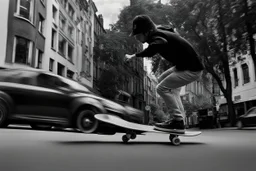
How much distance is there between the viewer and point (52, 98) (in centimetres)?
172

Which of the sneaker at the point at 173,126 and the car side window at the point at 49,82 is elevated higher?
the car side window at the point at 49,82

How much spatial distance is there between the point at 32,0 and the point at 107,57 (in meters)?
0.69

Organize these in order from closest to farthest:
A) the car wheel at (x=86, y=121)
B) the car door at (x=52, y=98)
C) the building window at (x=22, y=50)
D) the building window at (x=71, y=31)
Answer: the building window at (x=22, y=50) → the car door at (x=52, y=98) → the car wheel at (x=86, y=121) → the building window at (x=71, y=31)

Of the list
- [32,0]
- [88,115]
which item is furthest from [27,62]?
[88,115]

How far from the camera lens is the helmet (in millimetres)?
1704

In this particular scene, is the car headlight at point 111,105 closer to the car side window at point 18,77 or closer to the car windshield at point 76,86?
the car windshield at point 76,86

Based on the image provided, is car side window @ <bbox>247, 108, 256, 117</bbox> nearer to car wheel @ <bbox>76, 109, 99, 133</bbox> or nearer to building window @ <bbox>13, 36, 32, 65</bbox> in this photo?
car wheel @ <bbox>76, 109, 99, 133</bbox>

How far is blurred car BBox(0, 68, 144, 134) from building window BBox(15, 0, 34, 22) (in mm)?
334

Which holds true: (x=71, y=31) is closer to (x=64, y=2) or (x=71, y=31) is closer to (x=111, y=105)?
(x=64, y=2)

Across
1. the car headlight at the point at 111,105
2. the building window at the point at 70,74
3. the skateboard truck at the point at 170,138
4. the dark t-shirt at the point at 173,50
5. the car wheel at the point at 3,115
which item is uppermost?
the dark t-shirt at the point at 173,50

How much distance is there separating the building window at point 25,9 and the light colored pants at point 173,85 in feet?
3.34

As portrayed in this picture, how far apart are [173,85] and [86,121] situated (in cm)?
70

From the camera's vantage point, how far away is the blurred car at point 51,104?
4.77 ft

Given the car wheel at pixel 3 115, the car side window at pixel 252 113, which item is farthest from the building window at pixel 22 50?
the car side window at pixel 252 113
